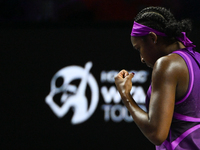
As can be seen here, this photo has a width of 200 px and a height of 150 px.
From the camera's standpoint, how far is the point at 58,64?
3639mm

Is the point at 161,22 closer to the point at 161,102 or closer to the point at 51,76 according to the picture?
the point at 161,102

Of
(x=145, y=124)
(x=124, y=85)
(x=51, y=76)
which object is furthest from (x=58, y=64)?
(x=145, y=124)

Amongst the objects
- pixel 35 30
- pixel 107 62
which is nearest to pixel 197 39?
pixel 107 62

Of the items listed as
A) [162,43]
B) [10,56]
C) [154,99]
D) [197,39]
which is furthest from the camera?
[10,56]

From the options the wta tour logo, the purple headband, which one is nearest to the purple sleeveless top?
the purple headband

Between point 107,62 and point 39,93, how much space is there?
91 centimetres

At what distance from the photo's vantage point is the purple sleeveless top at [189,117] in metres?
1.12

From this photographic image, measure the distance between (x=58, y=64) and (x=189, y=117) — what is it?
2.65m

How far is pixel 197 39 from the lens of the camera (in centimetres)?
347

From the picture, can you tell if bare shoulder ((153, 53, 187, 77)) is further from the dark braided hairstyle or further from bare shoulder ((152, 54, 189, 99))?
the dark braided hairstyle

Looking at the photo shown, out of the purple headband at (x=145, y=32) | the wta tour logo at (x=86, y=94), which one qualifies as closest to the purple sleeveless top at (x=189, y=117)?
the purple headband at (x=145, y=32)

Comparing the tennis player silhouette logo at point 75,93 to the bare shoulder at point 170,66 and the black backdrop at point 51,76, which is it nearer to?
the black backdrop at point 51,76

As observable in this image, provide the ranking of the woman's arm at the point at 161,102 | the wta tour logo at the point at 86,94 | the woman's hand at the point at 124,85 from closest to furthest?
the woman's arm at the point at 161,102 < the woman's hand at the point at 124,85 < the wta tour logo at the point at 86,94

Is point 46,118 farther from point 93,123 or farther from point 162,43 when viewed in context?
point 162,43
